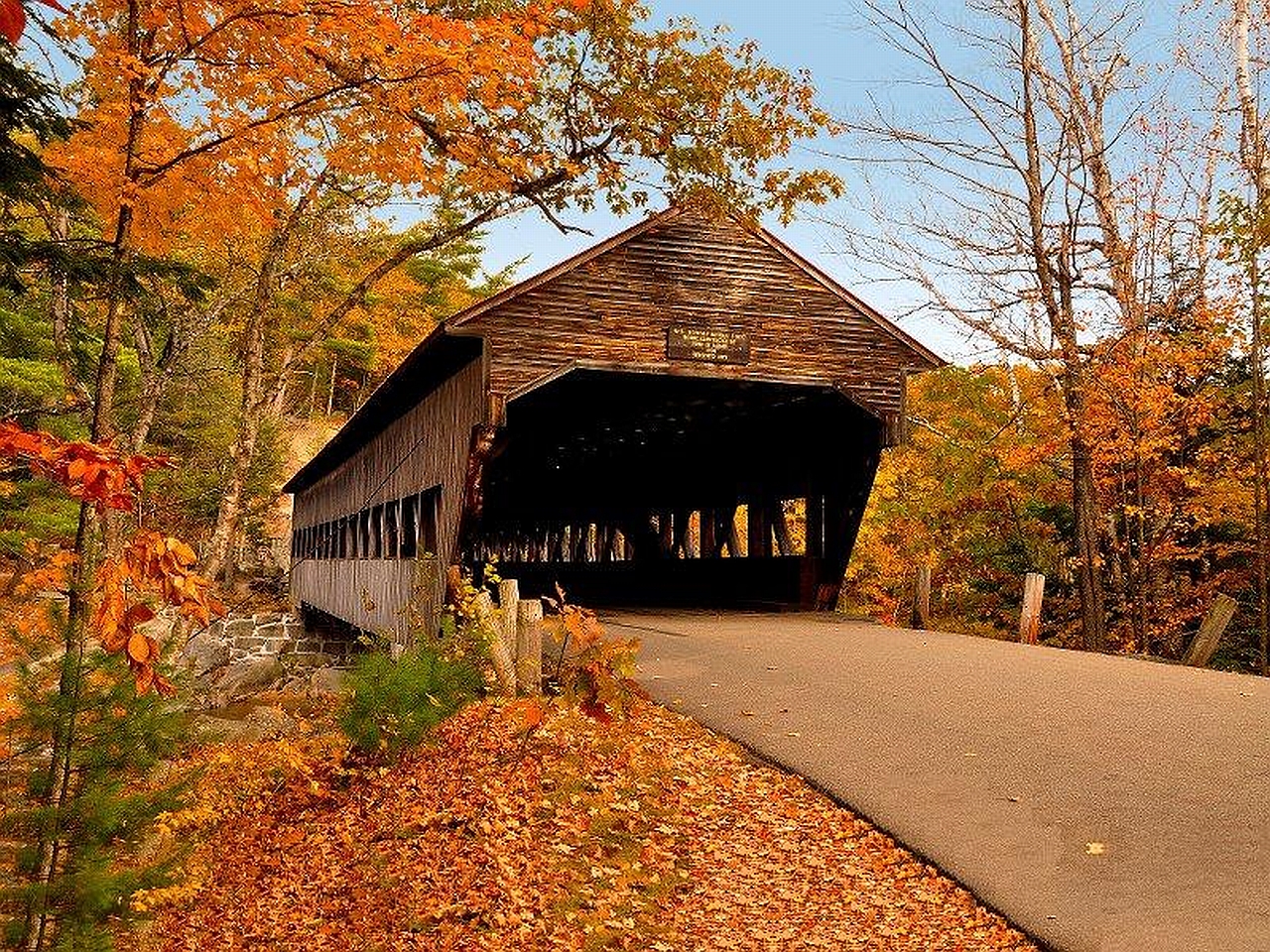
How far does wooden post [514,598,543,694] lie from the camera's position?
28.9ft

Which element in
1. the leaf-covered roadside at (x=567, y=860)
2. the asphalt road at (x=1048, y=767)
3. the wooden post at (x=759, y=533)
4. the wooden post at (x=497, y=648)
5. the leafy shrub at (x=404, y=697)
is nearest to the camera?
the asphalt road at (x=1048, y=767)

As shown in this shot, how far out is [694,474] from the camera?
883 inches

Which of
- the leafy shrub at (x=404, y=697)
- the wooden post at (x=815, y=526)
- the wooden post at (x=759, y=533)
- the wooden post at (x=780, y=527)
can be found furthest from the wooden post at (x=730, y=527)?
the leafy shrub at (x=404, y=697)

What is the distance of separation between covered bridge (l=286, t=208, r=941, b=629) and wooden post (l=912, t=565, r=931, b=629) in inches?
56.8

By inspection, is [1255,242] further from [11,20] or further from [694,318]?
[11,20]

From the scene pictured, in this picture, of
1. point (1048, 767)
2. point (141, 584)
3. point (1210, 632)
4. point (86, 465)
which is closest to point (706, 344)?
point (1210, 632)

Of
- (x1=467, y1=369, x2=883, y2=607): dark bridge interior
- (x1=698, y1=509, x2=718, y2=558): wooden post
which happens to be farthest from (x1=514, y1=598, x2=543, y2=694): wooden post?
(x1=698, y1=509, x2=718, y2=558): wooden post

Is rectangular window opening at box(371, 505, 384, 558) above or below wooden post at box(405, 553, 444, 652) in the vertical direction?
above

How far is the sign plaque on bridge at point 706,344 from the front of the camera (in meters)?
14.3

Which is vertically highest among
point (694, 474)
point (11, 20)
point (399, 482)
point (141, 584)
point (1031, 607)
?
point (694, 474)

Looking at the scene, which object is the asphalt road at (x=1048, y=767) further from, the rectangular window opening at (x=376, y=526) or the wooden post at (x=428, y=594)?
the rectangular window opening at (x=376, y=526)

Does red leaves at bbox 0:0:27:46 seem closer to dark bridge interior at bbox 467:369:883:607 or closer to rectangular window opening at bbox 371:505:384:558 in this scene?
dark bridge interior at bbox 467:369:883:607

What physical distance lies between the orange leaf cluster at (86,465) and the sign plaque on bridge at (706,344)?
11549 millimetres

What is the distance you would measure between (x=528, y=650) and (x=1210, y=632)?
766 centimetres
